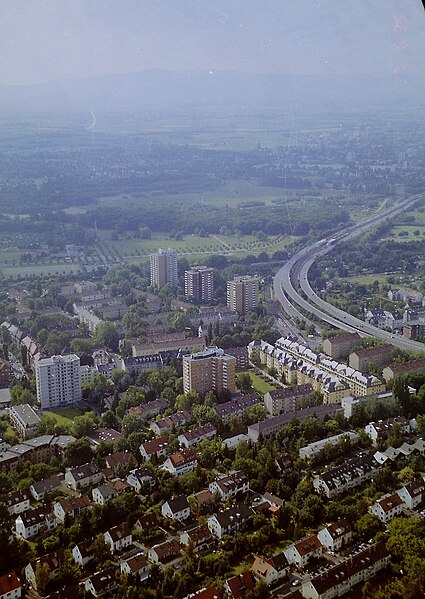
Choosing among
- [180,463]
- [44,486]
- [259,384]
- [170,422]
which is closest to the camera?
[44,486]

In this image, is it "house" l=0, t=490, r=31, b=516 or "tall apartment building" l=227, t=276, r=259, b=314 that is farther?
"tall apartment building" l=227, t=276, r=259, b=314

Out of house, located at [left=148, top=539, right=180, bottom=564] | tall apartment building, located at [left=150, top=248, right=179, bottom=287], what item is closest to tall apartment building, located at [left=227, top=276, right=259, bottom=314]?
tall apartment building, located at [left=150, top=248, right=179, bottom=287]

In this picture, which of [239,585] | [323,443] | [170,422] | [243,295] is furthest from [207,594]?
[243,295]

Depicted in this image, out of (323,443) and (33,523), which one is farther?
(323,443)

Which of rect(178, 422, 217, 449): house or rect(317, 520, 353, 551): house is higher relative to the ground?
rect(317, 520, 353, 551): house

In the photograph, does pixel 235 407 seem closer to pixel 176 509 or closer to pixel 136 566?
pixel 176 509

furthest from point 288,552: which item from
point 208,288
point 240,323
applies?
point 208,288

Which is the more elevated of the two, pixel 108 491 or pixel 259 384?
pixel 108 491

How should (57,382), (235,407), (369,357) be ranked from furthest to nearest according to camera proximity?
(369,357) → (57,382) → (235,407)

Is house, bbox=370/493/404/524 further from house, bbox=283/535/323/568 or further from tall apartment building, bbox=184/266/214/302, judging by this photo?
tall apartment building, bbox=184/266/214/302
